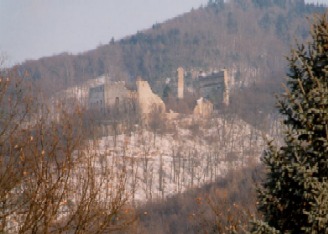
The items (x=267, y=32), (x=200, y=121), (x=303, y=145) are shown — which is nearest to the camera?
(x=303, y=145)

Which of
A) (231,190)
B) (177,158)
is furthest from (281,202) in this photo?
(177,158)

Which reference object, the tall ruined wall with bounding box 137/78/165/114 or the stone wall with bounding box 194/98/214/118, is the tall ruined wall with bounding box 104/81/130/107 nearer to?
the tall ruined wall with bounding box 137/78/165/114

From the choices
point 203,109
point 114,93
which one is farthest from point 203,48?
point 203,109

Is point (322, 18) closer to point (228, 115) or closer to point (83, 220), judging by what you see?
point (83, 220)

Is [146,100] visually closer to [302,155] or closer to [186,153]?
[186,153]

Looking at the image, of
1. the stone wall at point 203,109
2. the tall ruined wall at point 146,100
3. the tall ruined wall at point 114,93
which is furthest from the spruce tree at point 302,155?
the tall ruined wall at point 114,93

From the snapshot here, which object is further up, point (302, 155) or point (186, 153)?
point (302, 155)

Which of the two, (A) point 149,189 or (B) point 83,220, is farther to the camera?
(A) point 149,189
